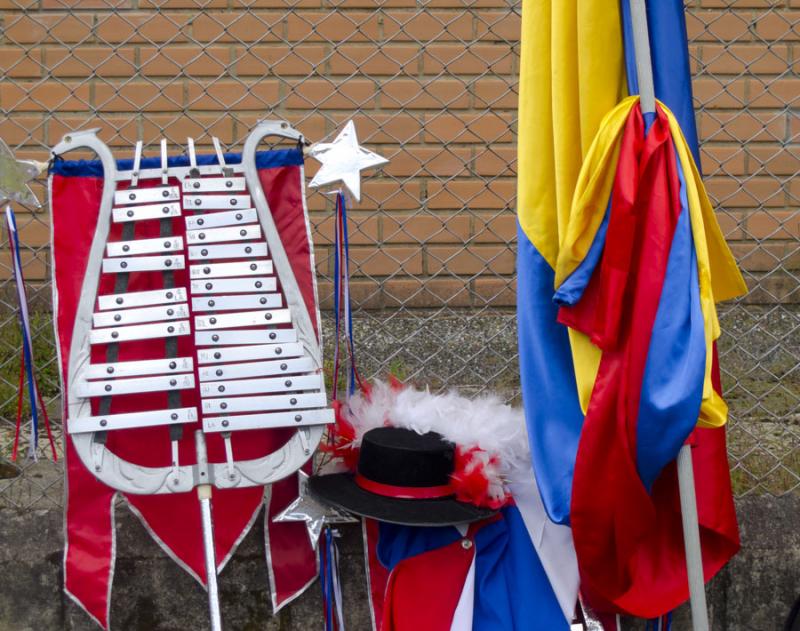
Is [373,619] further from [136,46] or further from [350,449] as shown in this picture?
[136,46]

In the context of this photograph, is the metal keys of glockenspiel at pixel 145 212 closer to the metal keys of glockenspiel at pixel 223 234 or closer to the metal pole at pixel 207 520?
the metal keys of glockenspiel at pixel 223 234

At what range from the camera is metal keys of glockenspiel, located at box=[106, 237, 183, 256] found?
7.02ft

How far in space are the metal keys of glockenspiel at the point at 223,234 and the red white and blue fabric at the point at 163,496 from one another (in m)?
0.11

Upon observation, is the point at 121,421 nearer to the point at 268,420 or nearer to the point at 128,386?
the point at 128,386

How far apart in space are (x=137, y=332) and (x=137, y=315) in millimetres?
38

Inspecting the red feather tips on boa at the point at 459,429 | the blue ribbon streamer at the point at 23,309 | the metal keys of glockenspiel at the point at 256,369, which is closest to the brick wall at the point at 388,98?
the red feather tips on boa at the point at 459,429

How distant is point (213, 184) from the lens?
7.24 ft

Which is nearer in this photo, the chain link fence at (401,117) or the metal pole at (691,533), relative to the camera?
the metal pole at (691,533)

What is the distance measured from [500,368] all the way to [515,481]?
862 mm

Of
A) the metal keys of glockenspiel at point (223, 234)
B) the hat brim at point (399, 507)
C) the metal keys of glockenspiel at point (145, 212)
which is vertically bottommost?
the hat brim at point (399, 507)

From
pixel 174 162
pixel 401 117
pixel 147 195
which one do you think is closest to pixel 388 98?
pixel 401 117

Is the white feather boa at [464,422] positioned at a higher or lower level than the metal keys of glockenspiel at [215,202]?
lower

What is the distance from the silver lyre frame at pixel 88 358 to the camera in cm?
211

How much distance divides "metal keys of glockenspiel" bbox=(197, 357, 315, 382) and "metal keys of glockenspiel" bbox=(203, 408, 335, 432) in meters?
0.09
